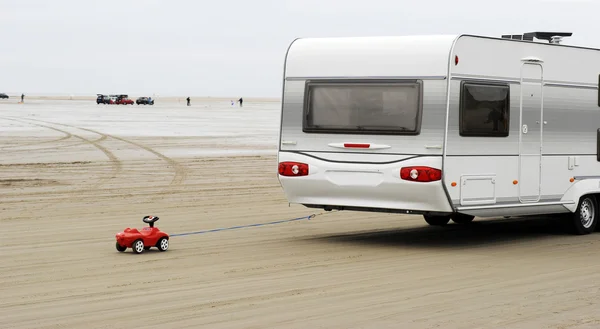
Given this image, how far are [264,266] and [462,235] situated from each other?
4558 mm

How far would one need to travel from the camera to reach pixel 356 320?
855 centimetres

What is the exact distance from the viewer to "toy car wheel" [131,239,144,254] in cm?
1242

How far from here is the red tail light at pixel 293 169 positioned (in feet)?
44.8

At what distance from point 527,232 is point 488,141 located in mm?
2861

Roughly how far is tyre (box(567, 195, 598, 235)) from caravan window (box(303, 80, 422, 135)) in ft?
11.1

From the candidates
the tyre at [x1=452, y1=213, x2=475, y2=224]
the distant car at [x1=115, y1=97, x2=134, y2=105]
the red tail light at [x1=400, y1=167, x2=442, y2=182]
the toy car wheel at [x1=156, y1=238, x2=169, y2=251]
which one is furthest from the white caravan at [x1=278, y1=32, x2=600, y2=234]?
the distant car at [x1=115, y1=97, x2=134, y2=105]

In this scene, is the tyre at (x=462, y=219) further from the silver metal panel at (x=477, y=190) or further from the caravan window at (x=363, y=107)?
the caravan window at (x=363, y=107)

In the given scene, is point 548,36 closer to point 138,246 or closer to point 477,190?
point 477,190

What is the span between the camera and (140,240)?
40.9 ft

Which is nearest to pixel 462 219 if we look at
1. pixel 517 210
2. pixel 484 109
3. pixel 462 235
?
pixel 462 235

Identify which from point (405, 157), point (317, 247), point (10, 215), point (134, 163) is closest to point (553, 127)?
point (405, 157)

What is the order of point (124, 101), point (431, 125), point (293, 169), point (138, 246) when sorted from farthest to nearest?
point (124, 101) → point (293, 169) → point (431, 125) → point (138, 246)

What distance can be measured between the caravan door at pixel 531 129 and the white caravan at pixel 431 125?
0.01m

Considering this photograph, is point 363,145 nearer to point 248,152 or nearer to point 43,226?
point 43,226
